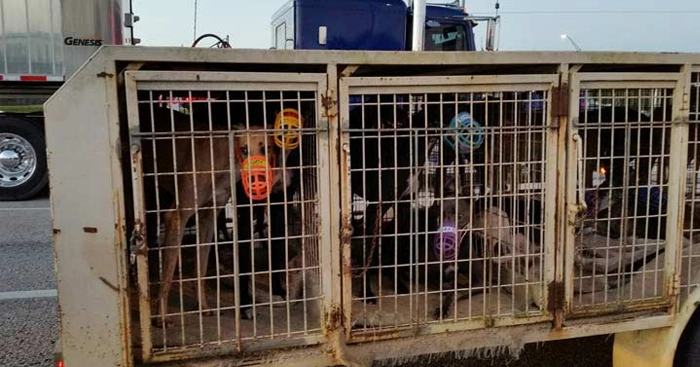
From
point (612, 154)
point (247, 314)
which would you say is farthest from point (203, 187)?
point (612, 154)

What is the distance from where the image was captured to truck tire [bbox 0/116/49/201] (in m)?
10.2

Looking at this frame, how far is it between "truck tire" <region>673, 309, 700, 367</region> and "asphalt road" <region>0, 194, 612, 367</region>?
2.67 feet

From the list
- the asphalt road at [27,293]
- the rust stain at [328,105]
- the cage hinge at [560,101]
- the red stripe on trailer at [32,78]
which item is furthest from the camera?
the red stripe on trailer at [32,78]

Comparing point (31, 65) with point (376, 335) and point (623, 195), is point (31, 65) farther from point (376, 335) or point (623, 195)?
point (623, 195)

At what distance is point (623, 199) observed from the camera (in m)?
3.10

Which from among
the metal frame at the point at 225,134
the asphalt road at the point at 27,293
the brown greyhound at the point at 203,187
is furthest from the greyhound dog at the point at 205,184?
the asphalt road at the point at 27,293

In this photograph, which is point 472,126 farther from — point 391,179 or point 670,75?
point 670,75

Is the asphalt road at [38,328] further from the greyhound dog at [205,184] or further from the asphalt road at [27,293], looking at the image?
the greyhound dog at [205,184]

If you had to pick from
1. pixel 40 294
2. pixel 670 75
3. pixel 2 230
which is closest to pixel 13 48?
pixel 2 230

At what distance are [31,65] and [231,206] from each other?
8937 millimetres

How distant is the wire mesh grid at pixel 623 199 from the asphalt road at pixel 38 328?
3.33ft

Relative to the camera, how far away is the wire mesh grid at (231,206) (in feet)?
8.79

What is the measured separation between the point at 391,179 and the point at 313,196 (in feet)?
1.75

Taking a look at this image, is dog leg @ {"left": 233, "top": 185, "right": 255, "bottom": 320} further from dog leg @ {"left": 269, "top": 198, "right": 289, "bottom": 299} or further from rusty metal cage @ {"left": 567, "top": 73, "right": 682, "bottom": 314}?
rusty metal cage @ {"left": 567, "top": 73, "right": 682, "bottom": 314}
